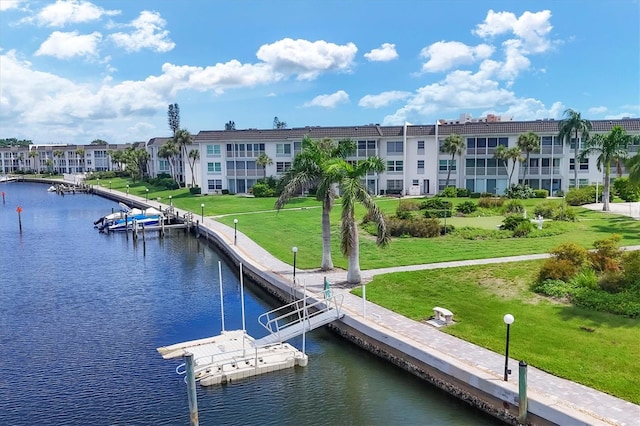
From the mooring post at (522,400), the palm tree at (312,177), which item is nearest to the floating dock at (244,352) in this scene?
the palm tree at (312,177)

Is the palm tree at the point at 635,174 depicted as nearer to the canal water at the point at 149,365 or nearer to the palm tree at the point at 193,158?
the canal water at the point at 149,365

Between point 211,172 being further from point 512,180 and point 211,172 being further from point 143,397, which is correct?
point 143,397

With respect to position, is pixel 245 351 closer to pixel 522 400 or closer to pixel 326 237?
pixel 522 400

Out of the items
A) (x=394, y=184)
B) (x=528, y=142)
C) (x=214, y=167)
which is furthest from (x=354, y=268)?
(x=214, y=167)

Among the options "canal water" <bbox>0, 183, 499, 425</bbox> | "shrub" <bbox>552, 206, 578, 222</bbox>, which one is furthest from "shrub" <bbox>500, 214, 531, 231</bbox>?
"canal water" <bbox>0, 183, 499, 425</bbox>

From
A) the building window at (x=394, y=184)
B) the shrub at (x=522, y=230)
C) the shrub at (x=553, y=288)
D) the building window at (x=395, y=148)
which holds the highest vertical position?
the building window at (x=395, y=148)

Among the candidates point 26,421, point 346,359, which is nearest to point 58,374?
point 26,421

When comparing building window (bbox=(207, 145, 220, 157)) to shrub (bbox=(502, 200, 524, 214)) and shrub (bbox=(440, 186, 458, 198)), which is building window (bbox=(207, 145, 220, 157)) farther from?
shrub (bbox=(502, 200, 524, 214))
